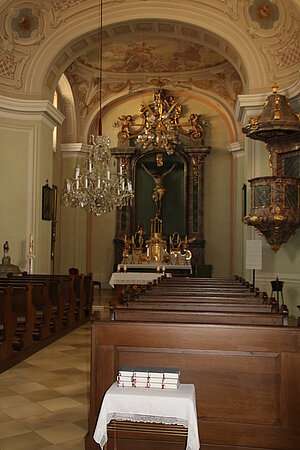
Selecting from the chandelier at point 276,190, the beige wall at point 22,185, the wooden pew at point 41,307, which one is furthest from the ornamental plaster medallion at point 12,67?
the wooden pew at point 41,307

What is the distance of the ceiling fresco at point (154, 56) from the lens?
15320 mm

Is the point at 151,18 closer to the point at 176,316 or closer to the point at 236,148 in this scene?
the point at 236,148

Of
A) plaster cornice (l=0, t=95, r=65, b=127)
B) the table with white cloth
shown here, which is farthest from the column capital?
the table with white cloth

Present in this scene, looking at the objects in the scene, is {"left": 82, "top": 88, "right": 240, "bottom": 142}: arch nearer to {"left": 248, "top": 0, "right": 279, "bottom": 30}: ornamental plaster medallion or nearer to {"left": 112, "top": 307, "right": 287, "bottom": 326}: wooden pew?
{"left": 248, "top": 0, "right": 279, "bottom": 30}: ornamental plaster medallion

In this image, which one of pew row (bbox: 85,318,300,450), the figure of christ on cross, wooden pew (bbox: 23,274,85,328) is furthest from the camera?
the figure of christ on cross

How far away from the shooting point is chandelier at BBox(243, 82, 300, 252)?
992 centimetres

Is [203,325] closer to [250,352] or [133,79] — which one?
[250,352]

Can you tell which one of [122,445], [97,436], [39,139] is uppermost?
[39,139]

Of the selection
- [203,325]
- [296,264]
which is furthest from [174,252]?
[203,325]

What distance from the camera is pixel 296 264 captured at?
10.9 meters

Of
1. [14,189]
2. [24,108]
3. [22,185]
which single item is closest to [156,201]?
[22,185]

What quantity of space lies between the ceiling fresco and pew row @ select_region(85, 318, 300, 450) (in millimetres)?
12751

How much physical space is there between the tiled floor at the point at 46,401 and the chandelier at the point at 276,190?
4.41 metres

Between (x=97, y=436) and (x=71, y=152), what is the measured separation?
14826 millimetres
